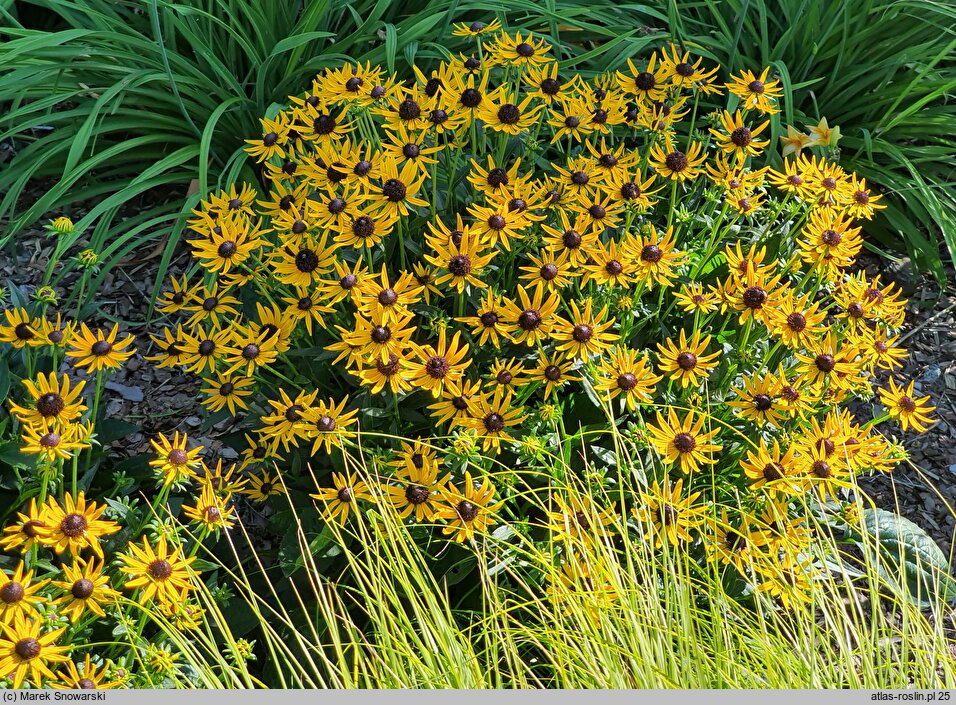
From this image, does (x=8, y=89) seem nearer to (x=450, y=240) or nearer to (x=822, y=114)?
(x=450, y=240)

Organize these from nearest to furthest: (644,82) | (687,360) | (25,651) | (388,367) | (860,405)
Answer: (25,651) < (388,367) < (687,360) < (644,82) < (860,405)

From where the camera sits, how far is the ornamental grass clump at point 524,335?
6.04 ft

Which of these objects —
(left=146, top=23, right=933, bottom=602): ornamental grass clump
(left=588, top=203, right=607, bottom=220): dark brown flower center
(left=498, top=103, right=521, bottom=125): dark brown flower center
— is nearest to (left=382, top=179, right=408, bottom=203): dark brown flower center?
(left=146, top=23, right=933, bottom=602): ornamental grass clump

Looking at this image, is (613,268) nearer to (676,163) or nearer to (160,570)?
(676,163)

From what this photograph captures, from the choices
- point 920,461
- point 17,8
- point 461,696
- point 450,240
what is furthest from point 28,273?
point 920,461

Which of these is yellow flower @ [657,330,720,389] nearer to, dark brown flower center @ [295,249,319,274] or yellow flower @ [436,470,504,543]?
yellow flower @ [436,470,504,543]

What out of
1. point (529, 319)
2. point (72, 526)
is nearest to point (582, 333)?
point (529, 319)

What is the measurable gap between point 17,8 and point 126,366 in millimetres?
1906

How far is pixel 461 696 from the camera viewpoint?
4.90 ft

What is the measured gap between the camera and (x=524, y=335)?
6.16ft

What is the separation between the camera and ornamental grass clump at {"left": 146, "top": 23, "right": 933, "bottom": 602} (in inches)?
72.4

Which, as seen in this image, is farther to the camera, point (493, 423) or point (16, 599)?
point (493, 423)

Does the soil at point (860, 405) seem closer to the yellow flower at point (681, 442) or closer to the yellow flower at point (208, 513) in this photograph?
the yellow flower at point (208, 513)

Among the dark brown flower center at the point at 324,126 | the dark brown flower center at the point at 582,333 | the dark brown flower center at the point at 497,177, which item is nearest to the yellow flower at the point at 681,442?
the dark brown flower center at the point at 582,333
